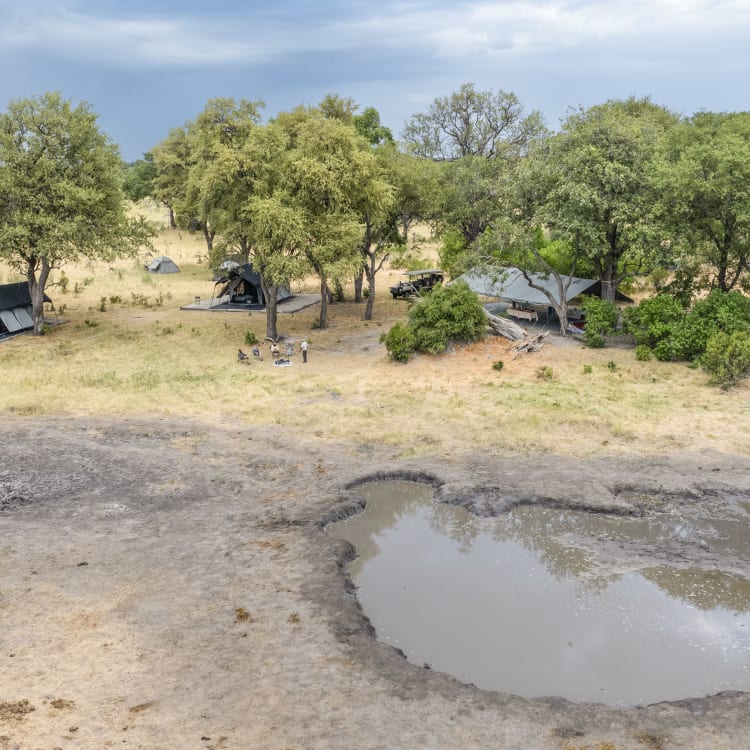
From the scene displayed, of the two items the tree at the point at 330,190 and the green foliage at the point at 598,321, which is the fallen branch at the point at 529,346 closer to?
the green foliage at the point at 598,321

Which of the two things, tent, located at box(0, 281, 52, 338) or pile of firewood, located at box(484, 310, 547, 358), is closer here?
pile of firewood, located at box(484, 310, 547, 358)

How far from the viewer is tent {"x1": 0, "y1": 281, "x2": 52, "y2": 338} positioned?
34719mm

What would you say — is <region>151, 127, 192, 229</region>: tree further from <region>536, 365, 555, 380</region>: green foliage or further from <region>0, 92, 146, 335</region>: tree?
<region>536, 365, 555, 380</region>: green foliage

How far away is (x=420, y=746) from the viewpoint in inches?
366

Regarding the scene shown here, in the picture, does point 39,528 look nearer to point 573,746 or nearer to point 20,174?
point 573,746

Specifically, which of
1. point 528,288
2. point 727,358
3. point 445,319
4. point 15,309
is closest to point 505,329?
point 445,319

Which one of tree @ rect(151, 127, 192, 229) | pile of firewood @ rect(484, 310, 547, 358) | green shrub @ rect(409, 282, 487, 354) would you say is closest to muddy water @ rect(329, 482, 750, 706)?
green shrub @ rect(409, 282, 487, 354)

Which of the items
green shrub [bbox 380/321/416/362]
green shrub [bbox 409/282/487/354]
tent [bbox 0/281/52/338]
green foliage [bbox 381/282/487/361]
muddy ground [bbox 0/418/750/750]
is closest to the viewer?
muddy ground [bbox 0/418/750/750]

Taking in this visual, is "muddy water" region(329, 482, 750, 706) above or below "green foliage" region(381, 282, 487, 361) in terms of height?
below

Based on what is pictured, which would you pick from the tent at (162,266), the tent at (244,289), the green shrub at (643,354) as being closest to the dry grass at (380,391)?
the green shrub at (643,354)

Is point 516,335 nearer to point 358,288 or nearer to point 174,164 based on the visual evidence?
point 358,288

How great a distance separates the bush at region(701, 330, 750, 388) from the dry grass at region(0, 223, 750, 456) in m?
0.67

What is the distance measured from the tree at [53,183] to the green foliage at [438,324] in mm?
14817

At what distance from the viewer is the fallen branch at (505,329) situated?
3118 centimetres
